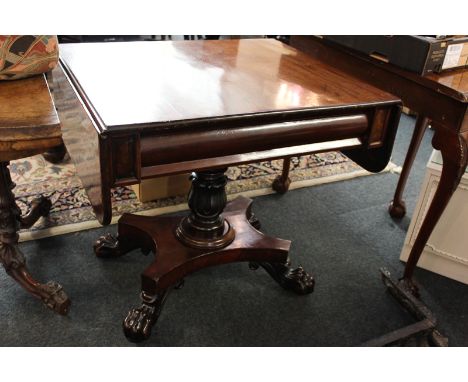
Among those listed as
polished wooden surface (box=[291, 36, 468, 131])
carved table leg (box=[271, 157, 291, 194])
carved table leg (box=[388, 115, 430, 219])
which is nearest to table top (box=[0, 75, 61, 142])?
polished wooden surface (box=[291, 36, 468, 131])

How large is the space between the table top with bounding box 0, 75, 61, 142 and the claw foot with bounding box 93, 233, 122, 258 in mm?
605

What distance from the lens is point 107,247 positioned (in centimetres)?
164

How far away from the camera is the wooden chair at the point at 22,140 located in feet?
3.48

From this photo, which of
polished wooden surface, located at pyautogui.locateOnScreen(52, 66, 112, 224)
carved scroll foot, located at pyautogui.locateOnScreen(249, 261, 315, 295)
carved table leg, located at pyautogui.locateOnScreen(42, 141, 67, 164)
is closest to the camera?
polished wooden surface, located at pyautogui.locateOnScreen(52, 66, 112, 224)

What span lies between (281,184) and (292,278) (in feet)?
2.09

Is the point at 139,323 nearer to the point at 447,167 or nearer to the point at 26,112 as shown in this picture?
the point at 26,112

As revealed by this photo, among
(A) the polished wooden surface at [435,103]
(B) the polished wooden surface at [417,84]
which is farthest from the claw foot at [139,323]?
(B) the polished wooden surface at [417,84]

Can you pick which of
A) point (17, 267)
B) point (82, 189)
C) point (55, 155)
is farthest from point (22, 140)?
point (55, 155)

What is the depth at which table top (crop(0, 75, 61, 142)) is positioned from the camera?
105 centimetres

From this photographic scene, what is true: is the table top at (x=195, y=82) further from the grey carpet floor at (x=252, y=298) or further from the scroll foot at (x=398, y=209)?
the scroll foot at (x=398, y=209)

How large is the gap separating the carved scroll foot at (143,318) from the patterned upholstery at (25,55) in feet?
2.24

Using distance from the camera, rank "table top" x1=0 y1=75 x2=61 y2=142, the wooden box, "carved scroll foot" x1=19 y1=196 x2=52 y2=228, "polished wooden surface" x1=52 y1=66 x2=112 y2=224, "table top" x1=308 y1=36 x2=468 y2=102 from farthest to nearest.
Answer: the wooden box
"carved scroll foot" x1=19 y1=196 x2=52 y2=228
"table top" x1=308 y1=36 x2=468 y2=102
"table top" x1=0 y1=75 x2=61 y2=142
"polished wooden surface" x1=52 y1=66 x2=112 y2=224

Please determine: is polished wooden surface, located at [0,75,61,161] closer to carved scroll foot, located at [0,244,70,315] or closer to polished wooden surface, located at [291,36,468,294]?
carved scroll foot, located at [0,244,70,315]

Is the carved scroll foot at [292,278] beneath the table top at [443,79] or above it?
beneath
